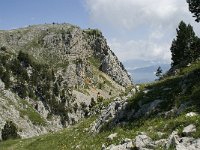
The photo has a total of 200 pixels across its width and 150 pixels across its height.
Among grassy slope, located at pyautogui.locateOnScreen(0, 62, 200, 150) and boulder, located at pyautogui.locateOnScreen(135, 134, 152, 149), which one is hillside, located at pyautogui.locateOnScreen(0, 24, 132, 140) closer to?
grassy slope, located at pyautogui.locateOnScreen(0, 62, 200, 150)

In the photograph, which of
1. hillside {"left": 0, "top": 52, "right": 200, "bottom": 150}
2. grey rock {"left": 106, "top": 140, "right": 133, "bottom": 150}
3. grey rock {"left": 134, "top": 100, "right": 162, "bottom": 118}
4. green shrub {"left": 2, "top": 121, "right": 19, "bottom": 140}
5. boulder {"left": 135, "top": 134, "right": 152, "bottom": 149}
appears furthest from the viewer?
green shrub {"left": 2, "top": 121, "right": 19, "bottom": 140}

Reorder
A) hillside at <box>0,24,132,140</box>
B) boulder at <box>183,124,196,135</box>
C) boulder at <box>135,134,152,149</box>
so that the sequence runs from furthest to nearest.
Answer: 1. hillside at <box>0,24,132,140</box>
2. boulder at <box>135,134,152,149</box>
3. boulder at <box>183,124,196,135</box>

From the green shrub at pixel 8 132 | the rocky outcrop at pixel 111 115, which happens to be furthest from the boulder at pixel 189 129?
the green shrub at pixel 8 132

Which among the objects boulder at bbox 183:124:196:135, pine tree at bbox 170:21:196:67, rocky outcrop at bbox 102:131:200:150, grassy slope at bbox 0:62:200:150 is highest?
pine tree at bbox 170:21:196:67

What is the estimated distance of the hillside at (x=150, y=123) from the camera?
79.6 ft

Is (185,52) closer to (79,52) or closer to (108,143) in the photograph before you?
(108,143)

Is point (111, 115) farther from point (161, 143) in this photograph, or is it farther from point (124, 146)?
point (161, 143)

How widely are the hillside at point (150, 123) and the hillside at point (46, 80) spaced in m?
49.4

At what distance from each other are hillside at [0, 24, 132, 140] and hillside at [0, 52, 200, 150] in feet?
162

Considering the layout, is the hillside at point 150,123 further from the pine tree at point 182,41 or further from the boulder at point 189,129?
the pine tree at point 182,41

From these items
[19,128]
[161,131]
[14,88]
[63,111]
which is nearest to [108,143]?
[161,131]

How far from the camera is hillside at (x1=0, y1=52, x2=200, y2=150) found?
2427cm

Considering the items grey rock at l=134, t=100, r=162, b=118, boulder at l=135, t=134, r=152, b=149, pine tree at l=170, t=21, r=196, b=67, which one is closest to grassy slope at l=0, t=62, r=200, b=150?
boulder at l=135, t=134, r=152, b=149

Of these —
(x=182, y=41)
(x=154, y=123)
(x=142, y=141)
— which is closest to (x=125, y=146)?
(x=142, y=141)
